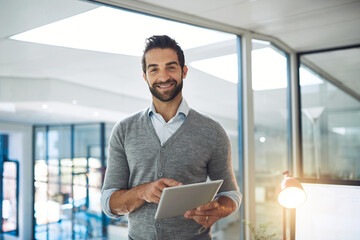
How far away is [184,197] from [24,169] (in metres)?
0.97

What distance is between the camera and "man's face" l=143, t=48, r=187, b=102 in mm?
1705

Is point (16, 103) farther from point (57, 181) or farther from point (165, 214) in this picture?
point (165, 214)

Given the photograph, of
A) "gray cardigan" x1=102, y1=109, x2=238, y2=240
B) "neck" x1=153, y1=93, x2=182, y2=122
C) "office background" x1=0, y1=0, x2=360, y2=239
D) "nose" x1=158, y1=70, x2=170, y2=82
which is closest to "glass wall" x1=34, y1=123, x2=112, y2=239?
"office background" x1=0, y1=0, x2=360, y2=239

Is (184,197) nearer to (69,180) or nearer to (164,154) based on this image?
(164,154)

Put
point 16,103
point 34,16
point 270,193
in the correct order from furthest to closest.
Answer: point 270,193, point 34,16, point 16,103

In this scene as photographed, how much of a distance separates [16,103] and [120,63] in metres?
0.73

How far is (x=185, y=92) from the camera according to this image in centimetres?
266

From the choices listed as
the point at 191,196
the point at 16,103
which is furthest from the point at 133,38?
the point at 191,196

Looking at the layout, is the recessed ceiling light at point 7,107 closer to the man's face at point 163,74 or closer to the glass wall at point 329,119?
the man's face at point 163,74

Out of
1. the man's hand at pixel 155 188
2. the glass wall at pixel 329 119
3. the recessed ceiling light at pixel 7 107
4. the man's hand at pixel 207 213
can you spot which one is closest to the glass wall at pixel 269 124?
the glass wall at pixel 329 119

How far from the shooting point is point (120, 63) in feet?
7.38

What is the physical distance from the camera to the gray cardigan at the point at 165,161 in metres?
1.64

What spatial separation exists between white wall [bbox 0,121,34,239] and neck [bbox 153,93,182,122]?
701 millimetres

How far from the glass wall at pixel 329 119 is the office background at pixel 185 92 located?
0.04ft
